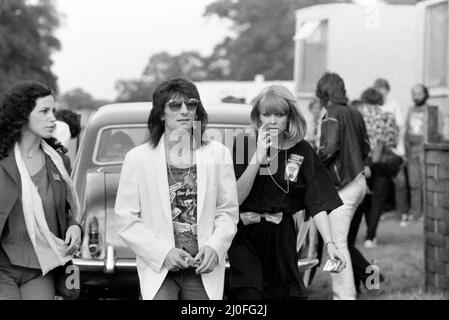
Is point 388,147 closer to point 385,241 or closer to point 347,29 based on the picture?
point 385,241

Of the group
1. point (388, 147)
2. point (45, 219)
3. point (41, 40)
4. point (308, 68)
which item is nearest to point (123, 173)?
point (45, 219)

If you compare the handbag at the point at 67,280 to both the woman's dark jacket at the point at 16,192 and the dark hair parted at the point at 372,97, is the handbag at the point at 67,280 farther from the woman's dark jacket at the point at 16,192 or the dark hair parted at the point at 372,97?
the dark hair parted at the point at 372,97

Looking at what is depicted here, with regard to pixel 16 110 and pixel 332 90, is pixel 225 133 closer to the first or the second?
pixel 332 90

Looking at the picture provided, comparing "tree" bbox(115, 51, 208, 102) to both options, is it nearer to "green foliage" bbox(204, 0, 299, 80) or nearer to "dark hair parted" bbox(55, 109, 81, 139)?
"green foliage" bbox(204, 0, 299, 80)

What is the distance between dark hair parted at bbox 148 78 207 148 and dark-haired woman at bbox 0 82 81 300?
0.57 meters

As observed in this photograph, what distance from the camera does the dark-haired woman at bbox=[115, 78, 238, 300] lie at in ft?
16.3

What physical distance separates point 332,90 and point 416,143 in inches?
256

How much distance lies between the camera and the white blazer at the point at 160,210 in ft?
16.4

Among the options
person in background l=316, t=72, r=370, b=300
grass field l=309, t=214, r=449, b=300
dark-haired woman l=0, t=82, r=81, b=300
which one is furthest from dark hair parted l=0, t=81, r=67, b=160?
grass field l=309, t=214, r=449, b=300

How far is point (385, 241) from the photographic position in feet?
43.2

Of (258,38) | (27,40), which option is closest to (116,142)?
(27,40)

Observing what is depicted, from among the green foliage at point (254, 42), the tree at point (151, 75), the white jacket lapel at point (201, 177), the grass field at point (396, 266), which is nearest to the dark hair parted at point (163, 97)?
the white jacket lapel at point (201, 177)

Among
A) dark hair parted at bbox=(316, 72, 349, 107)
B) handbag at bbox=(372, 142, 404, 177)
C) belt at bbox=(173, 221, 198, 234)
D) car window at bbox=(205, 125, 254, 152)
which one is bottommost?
handbag at bbox=(372, 142, 404, 177)

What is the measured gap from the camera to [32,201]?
519 centimetres
